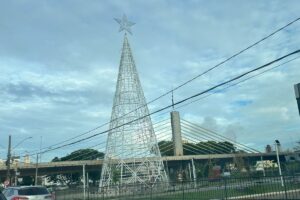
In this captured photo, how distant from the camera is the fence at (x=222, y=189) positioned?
16.3m

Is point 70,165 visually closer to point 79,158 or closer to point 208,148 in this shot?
point 79,158

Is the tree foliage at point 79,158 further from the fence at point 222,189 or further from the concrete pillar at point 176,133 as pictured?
the fence at point 222,189

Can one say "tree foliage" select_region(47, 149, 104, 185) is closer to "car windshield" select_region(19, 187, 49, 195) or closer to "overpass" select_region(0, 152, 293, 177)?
"overpass" select_region(0, 152, 293, 177)

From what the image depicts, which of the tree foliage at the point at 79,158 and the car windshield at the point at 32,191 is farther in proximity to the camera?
the tree foliage at the point at 79,158

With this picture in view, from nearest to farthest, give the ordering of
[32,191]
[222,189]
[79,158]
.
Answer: [222,189]
[32,191]
[79,158]

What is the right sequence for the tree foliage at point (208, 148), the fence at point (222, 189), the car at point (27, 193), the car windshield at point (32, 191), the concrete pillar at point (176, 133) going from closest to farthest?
1. the fence at point (222, 189)
2. the car at point (27, 193)
3. the car windshield at point (32, 191)
4. the concrete pillar at point (176, 133)
5. the tree foliage at point (208, 148)

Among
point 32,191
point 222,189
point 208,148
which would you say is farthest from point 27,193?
point 208,148

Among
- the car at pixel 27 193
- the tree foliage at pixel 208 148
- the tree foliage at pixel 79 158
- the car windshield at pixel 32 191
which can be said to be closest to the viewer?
the car at pixel 27 193

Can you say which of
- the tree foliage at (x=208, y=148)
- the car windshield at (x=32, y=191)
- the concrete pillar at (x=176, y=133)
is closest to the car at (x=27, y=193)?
the car windshield at (x=32, y=191)

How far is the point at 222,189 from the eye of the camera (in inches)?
746

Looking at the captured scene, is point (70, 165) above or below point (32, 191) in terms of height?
above

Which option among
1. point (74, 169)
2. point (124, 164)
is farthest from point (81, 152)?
point (124, 164)

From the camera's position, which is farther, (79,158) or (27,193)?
(79,158)

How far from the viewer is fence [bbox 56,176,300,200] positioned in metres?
16.3
